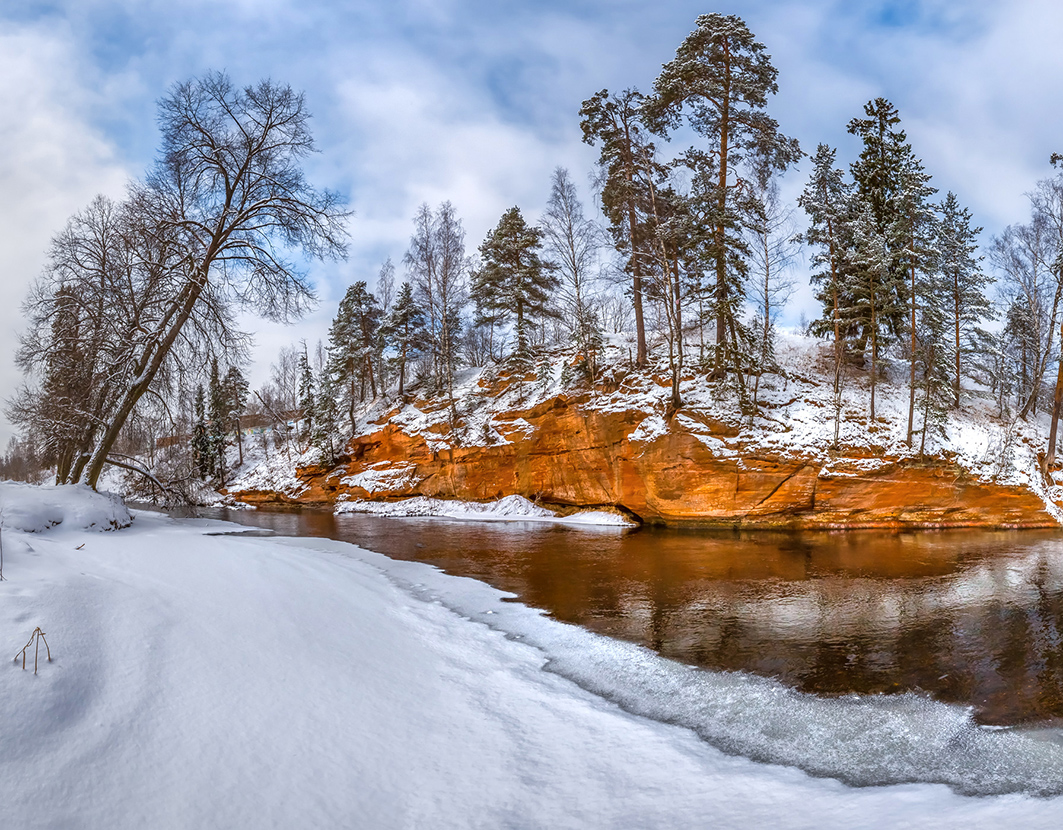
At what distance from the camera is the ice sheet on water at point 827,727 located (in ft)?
11.1

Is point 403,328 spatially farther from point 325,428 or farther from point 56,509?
point 56,509

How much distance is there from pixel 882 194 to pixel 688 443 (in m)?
17.6

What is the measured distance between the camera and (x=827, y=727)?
4.04 metres

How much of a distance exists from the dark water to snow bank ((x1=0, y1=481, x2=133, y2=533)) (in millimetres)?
5670

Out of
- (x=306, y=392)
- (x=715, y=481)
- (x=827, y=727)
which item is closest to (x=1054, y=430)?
(x=715, y=481)

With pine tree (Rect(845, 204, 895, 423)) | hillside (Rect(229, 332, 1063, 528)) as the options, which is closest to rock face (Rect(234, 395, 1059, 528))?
hillside (Rect(229, 332, 1063, 528))

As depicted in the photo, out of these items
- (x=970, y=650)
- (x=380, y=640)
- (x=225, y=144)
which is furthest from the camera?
(x=225, y=144)

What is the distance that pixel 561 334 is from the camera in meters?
44.2

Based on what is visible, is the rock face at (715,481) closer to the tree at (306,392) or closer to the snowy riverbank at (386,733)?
the snowy riverbank at (386,733)

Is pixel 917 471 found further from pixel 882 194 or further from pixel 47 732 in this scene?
pixel 47 732

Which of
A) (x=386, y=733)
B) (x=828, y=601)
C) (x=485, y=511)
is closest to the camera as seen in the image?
(x=386, y=733)

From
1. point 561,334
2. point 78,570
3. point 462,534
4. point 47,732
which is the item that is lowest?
point 462,534

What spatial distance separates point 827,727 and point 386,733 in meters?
3.52

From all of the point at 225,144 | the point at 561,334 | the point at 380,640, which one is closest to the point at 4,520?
the point at 380,640
